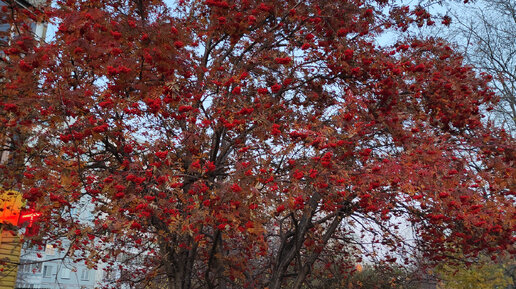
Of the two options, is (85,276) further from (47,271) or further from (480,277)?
(480,277)

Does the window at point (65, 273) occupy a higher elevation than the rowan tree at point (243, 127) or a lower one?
higher

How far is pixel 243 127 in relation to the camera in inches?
231

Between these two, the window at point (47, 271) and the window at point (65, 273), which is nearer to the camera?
the window at point (47, 271)

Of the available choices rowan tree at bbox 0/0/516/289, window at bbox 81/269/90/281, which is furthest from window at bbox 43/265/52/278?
rowan tree at bbox 0/0/516/289

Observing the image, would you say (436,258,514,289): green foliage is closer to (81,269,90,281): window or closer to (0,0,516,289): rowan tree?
(0,0,516,289): rowan tree

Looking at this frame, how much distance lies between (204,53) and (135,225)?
11.6 feet

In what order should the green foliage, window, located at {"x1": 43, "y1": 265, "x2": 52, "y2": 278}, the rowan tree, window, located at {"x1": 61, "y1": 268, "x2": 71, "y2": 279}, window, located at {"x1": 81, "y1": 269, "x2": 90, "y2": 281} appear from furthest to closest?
window, located at {"x1": 81, "y1": 269, "x2": 90, "y2": 281} < window, located at {"x1": 61, "y1": 268, "x2": 71, "y2": 279} < window, located at {"x1": 43, "y1": 265, "x2": 52, "y2": 278} < the green foliage < the rowan tree

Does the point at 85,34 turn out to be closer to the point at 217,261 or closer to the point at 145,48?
the point at 145,48

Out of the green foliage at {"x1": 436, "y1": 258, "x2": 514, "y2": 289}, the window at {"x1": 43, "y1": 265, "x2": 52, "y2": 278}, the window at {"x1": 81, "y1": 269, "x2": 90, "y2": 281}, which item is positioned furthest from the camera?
the window at {"x1": 81, "y1": 269, "x2": 90, "y2": 281}

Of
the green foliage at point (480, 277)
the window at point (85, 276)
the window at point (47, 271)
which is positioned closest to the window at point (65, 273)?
the window at point (47, 271)

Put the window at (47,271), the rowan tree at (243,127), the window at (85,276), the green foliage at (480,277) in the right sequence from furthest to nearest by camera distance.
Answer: the window at (85,276) → the window at (47,271) → the green foliage at (480,277) → the rowan tree at (243,127)

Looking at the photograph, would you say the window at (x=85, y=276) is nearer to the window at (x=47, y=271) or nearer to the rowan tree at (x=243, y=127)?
the window at (x=47, y=271)

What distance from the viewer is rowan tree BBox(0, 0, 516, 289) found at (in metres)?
4.92

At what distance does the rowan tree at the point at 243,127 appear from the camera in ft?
16.1
